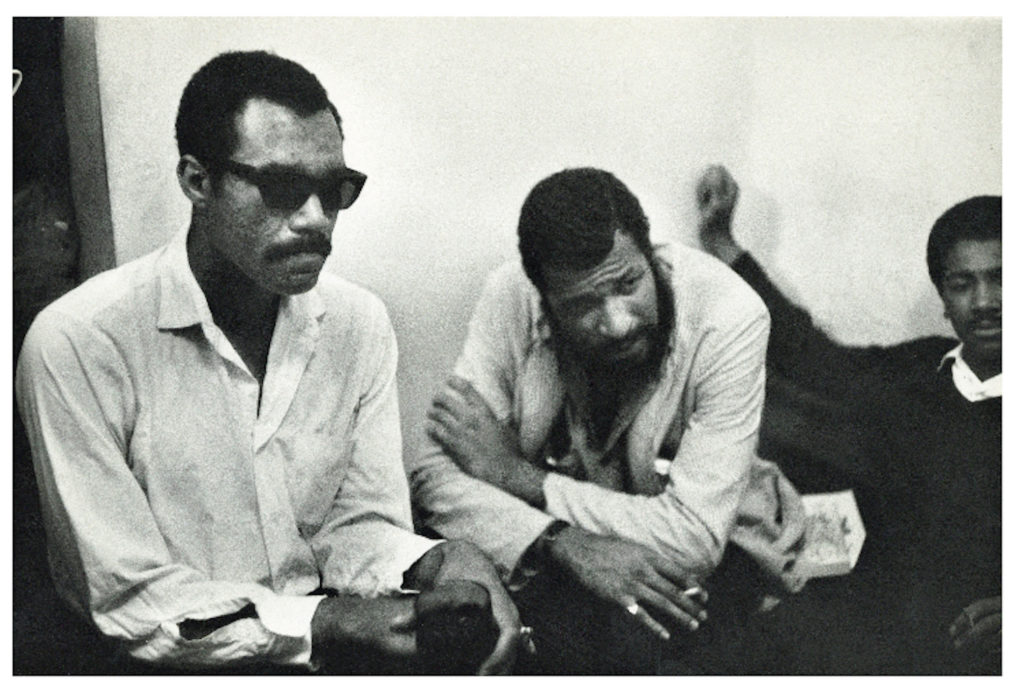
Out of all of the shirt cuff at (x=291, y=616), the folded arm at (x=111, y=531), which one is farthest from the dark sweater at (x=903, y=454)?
the folded arm at (x=111, y=531)

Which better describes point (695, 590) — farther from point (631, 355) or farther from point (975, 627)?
point (975, 627)

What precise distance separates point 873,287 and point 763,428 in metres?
0.34

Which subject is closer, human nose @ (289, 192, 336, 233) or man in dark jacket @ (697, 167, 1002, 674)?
human nose @ (289, 192, 336, 233)

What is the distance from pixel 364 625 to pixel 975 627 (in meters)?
1.13

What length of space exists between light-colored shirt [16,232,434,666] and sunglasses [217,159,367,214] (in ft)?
0.47

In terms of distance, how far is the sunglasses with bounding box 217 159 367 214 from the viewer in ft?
7.02

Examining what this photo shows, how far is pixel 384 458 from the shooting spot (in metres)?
2.25

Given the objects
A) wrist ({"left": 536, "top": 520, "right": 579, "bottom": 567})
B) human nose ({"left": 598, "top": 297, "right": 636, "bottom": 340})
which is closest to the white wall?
human nose ({"left": 598, "top": 297, "right": 636, "bottom": 340})

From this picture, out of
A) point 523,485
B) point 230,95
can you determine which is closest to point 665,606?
point 523,485

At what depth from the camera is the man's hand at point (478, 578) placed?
2205 millimetres

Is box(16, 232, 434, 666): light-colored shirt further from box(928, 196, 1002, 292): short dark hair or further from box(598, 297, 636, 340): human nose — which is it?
box(928, 196, 1002, 292): short dark hair

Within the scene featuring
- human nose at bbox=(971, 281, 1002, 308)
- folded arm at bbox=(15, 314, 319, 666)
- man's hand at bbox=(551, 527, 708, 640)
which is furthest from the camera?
human nose at bbox=(971, 281, 1002, 308)
